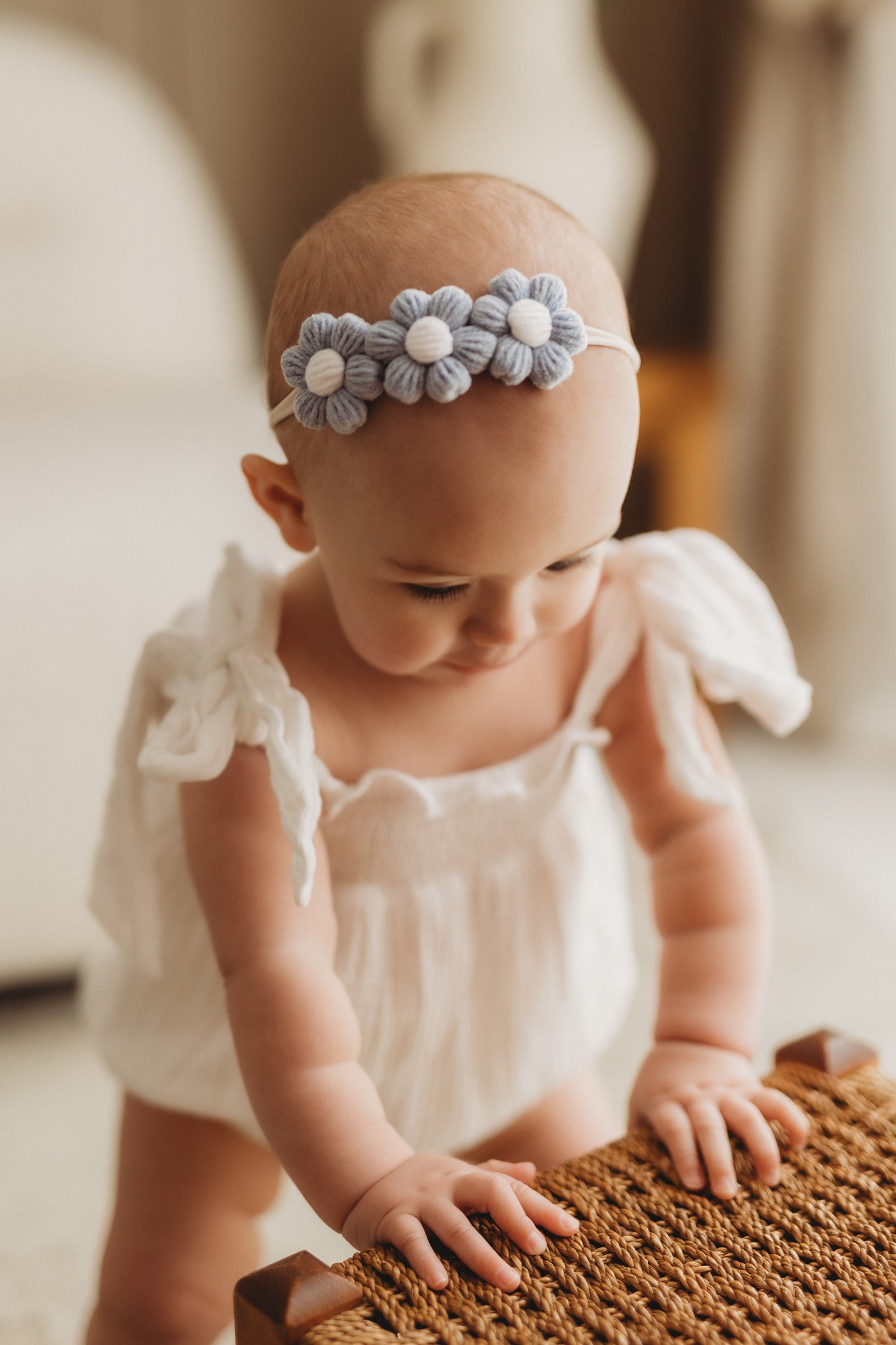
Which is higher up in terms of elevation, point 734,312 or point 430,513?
→ point 430,513

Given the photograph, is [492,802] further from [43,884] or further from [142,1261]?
[43,884]

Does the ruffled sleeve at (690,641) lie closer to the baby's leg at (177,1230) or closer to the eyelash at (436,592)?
the eyelash at (436,592)

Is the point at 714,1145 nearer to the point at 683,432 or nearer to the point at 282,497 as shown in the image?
the point at 282,497

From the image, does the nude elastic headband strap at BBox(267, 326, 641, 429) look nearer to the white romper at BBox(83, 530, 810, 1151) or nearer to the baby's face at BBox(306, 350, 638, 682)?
the baby's face at BBox(306, 350, 638, 682)

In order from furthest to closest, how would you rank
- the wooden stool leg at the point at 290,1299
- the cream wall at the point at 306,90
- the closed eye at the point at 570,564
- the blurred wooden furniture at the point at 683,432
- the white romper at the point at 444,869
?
the cream wall at the point at 306,90
the blurred wooden furniture at the point at 683,432
the white romper at the point at 444,869
the closed eye at the point at 570,564
the wooden stool leg at the point at 290,1299

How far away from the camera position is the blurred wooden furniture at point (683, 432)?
1694mm

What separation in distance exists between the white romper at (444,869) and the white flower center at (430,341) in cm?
20

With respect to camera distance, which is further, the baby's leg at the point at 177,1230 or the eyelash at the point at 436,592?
the baby's leg at the point at 177,1230

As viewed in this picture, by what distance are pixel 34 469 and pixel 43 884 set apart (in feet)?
1.26

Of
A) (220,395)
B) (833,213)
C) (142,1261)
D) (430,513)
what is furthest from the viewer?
(833,213)

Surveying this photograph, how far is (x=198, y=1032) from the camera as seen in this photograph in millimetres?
778

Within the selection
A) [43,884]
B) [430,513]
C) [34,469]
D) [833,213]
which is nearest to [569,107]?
[833,213]

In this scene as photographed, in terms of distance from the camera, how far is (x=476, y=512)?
55 centimetres

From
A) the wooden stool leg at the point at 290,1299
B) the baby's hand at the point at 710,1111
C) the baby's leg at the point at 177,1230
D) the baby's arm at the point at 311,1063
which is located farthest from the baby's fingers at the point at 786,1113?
the baby's leg at the point at 177,1230
